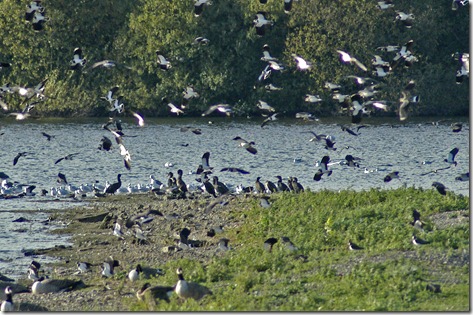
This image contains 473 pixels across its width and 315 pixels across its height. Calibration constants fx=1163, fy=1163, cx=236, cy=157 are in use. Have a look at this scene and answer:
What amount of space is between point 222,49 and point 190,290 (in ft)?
183

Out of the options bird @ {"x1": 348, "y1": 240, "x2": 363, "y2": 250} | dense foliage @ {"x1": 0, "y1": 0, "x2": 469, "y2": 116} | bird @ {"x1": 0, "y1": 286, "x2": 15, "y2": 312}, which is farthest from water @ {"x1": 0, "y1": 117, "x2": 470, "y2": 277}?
bird @ {"x1": 348, "y1": 240, "x2": 363, "y2": 250}

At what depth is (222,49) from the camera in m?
71.4

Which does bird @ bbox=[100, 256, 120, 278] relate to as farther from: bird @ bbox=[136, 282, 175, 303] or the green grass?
bird @ bbox=[136, 282, 175, 303]

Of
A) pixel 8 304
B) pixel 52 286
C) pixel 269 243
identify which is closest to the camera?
pixel 8 304

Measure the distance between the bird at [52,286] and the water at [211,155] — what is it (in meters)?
3.18

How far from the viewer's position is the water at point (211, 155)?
3173cm

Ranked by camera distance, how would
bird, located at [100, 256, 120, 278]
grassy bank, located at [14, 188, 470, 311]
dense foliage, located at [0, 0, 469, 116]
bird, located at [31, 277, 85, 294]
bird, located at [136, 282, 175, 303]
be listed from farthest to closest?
dense foliage, located at [0, 0, 469, 116], bird, located at [100, 256, 120, 278], bird, located at [31, 277, 85, 294], bird, located at [136, 282, 175, 303], grassy bank, located at [14, 188, 470, 311]

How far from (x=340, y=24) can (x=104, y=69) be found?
15.9 meters

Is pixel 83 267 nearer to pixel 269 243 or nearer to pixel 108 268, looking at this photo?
pixel 108 268

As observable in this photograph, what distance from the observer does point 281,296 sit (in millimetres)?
16094

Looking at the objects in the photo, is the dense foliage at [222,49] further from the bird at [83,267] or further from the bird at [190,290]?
the bird at [190,290]

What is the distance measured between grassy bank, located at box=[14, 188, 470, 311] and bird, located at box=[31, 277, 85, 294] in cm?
25

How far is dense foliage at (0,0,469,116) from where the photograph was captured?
69125 millimetres

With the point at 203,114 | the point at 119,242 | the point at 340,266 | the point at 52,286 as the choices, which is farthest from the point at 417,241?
the point at 203,114
